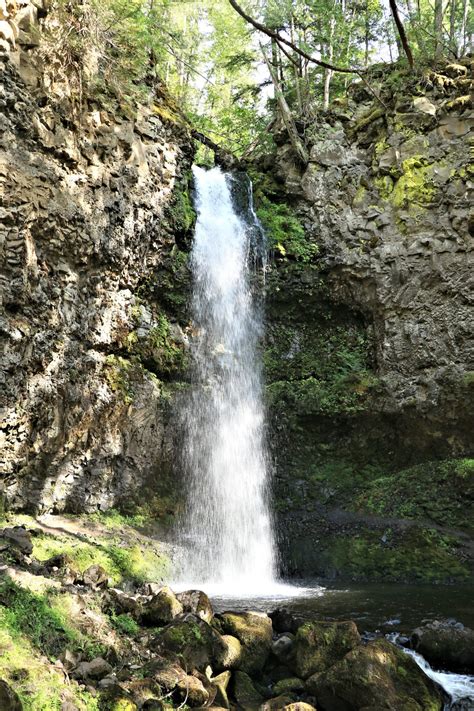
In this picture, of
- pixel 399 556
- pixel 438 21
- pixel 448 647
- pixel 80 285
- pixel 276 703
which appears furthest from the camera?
pixel 438 21

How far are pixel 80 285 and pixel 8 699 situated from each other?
28.3 ft

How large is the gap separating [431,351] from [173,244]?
6.82 m

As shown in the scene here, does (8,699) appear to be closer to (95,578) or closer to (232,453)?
(95,578)

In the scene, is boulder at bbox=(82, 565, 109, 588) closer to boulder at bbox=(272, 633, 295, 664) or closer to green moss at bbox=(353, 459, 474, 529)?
boulder at bbox=(272, 633, 295, 664)

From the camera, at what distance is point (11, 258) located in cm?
909

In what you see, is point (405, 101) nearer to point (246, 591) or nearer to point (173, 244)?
point (173, 244)

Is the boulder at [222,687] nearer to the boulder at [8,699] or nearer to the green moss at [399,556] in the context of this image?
→ the boulder at [8,699]

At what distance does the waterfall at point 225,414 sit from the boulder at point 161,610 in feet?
12.2

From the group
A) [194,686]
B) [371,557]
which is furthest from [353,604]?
[194,686]

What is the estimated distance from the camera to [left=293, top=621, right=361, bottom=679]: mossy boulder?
5.07 metres

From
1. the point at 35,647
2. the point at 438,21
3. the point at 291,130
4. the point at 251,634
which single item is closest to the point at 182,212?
the point at 291,130

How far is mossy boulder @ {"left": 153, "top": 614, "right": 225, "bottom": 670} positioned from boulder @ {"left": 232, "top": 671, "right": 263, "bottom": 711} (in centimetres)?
27

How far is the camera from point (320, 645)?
5215 millimetres

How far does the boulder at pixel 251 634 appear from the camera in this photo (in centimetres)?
522
